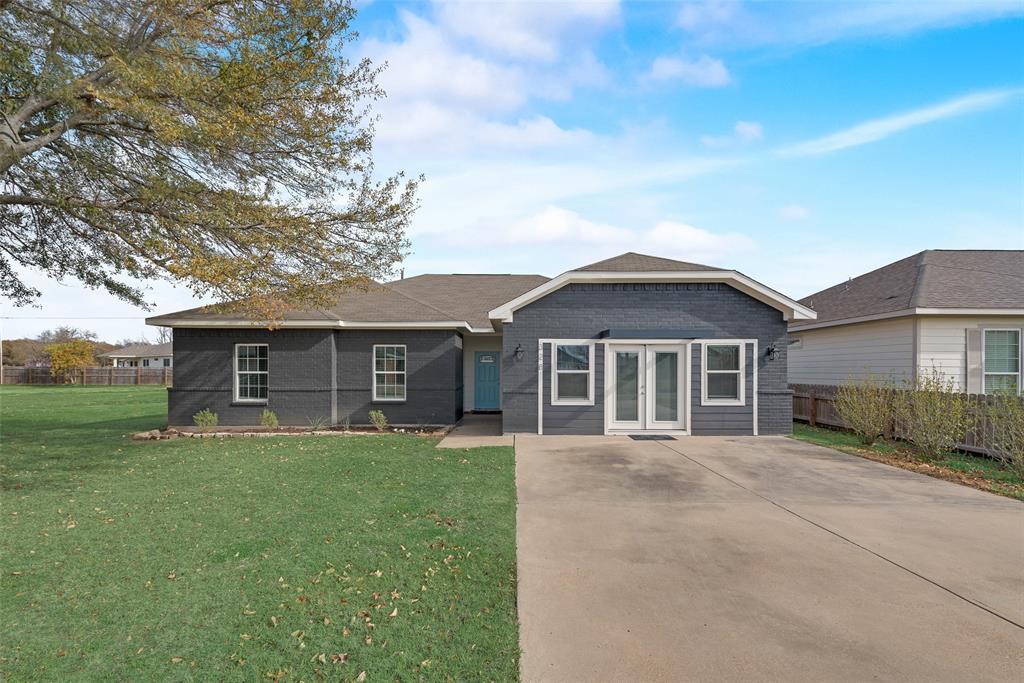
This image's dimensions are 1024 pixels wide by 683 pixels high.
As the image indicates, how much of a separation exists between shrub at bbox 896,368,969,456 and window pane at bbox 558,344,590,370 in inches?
267

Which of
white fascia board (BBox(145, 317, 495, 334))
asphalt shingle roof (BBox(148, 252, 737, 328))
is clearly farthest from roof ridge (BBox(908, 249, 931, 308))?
white fascia board (BBox(145, 317, 495, 334))

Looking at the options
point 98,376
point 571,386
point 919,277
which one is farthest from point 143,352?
point 919,277

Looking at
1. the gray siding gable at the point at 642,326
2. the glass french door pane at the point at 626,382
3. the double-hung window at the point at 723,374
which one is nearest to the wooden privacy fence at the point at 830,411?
the gray siding gable at the point at 642,326

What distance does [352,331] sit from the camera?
14.6 m

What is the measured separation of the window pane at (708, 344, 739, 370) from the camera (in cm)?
1273

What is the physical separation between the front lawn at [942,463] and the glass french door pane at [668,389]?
10.2 feet

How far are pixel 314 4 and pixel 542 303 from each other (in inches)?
300

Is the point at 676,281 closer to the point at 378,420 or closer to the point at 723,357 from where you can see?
the point at 723,357

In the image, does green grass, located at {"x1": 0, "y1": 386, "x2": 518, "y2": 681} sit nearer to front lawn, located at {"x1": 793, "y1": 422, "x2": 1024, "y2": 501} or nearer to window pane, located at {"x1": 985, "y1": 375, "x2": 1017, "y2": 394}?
front lawn, located at {"x1": 793, "y1": 422, "x2": 1024, "y2": 501}

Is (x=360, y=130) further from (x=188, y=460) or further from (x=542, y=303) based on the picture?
(x=188, y=460)

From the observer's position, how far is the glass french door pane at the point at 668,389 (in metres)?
12.8

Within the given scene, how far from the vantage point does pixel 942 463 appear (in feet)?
30.9

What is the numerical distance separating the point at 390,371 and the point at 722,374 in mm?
9107

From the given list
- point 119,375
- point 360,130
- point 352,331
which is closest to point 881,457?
point 360,130
